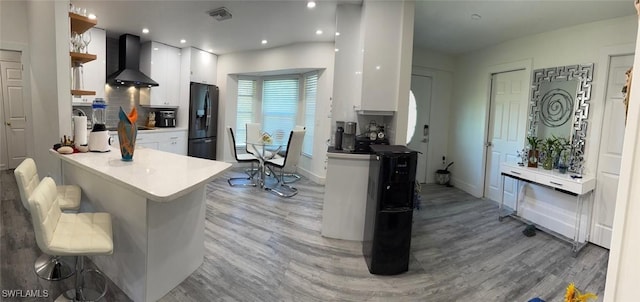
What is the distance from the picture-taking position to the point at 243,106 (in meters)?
6.76

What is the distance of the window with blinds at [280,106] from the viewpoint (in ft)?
20.6

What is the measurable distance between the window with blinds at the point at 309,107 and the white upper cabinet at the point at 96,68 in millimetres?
3407

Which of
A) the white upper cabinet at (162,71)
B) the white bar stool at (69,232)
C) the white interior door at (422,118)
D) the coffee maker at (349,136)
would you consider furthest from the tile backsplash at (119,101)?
the white interior door at (422,118)

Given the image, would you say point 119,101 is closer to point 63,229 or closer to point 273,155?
point 273,155

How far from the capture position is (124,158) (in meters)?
2.46

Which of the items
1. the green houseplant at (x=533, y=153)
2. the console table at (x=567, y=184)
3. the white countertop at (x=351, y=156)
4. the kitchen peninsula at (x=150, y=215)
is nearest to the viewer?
the kitchen peninsula at (x=150, y=215)

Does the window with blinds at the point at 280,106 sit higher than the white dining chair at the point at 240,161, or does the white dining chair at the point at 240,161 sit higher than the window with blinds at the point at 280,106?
the window with blinds at the point at 280,106

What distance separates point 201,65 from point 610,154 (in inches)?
256

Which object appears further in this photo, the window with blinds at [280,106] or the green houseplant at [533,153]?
the window with blinds at [280,106]

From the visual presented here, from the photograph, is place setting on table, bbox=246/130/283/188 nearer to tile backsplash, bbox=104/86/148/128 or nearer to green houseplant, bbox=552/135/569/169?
tile backsplash, bbox=104/86/148/128

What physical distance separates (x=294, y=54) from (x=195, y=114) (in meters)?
2.32

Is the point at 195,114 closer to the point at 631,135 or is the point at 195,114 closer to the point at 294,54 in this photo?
the point at 294,54

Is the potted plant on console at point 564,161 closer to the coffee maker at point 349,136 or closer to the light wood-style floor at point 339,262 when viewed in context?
the light wood-style floor at point 339,262

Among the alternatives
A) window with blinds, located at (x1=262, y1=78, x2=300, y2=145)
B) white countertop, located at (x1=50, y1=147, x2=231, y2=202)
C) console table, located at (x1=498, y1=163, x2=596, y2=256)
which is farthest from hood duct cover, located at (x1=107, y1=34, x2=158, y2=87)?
console table, located at (x1=498, y1=163, x2=596, y2=256)
